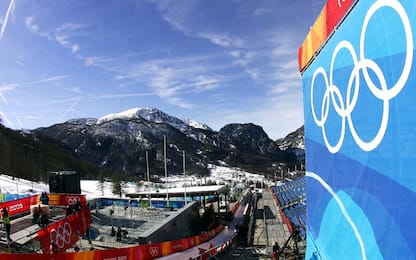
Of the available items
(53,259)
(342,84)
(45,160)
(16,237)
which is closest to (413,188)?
(342,84)

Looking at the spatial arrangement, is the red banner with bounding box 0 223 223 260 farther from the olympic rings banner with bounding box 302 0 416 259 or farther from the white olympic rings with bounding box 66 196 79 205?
the olympic rings banner with bounding box 302 0 416 259

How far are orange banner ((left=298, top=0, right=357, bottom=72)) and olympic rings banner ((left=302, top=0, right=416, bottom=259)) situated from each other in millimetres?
174

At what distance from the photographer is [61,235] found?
1471cm

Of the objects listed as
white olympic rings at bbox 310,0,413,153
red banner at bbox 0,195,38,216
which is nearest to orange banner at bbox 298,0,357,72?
white olympic rings at bbox 310,0,413,153

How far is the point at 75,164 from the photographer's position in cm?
13800

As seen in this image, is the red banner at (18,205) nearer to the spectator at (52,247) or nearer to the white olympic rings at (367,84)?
the spectator at (52,247)

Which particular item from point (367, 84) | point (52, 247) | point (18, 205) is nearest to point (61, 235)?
point (52, 247)

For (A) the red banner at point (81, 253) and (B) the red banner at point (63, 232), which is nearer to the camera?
(A) the red banner at point (81, 253)

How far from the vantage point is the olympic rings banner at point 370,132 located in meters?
3.55

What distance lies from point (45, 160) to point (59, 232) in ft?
364

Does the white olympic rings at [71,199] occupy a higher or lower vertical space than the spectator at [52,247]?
higher

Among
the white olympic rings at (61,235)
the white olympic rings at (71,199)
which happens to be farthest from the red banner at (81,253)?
the white olympic rings at (71,199)

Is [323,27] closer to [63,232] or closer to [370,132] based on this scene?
[370,132]

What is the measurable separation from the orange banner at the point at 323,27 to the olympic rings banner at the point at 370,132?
0.57 ft
